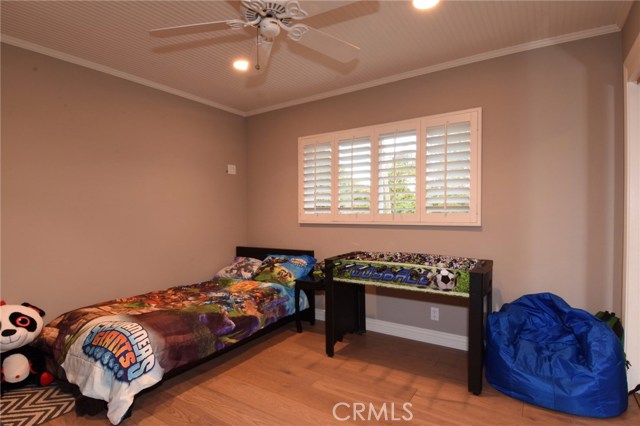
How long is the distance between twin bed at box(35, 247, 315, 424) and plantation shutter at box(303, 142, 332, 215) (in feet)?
2.52

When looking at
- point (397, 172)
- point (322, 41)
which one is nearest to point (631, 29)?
point (397, 172)

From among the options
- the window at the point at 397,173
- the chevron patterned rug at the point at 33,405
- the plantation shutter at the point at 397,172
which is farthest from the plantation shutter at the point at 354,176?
the chevron patterned rug at the point at 33,405

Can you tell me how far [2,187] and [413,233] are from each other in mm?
3430

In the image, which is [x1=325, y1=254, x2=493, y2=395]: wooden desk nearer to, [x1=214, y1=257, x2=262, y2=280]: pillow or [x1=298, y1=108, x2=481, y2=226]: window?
[x1=298, y1=108, x2=481, y2=226]: window

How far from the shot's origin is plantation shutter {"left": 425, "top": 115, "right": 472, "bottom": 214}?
10.0 ft

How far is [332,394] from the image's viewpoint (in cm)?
243

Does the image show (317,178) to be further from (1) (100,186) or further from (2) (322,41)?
(1) (100,186)

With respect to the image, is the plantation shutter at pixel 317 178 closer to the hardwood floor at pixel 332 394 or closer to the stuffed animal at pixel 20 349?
the hardwood floor at pixel 332 394

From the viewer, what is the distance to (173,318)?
2539 millimetres

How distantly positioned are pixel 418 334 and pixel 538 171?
181 cm

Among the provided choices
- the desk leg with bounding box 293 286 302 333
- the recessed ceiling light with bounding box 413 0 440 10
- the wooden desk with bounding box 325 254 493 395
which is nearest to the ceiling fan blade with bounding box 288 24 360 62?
the recessed ceiling light with bounding box 413 0 440 10

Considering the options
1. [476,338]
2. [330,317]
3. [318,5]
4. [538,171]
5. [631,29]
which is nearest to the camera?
[318,5]

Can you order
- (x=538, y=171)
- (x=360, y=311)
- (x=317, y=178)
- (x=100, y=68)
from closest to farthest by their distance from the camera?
(x=538, y=171)
(x=100, y=68)
(x=360, y=311)
(x=317, y=178)

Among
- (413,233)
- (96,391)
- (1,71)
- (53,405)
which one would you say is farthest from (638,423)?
(1,71)
